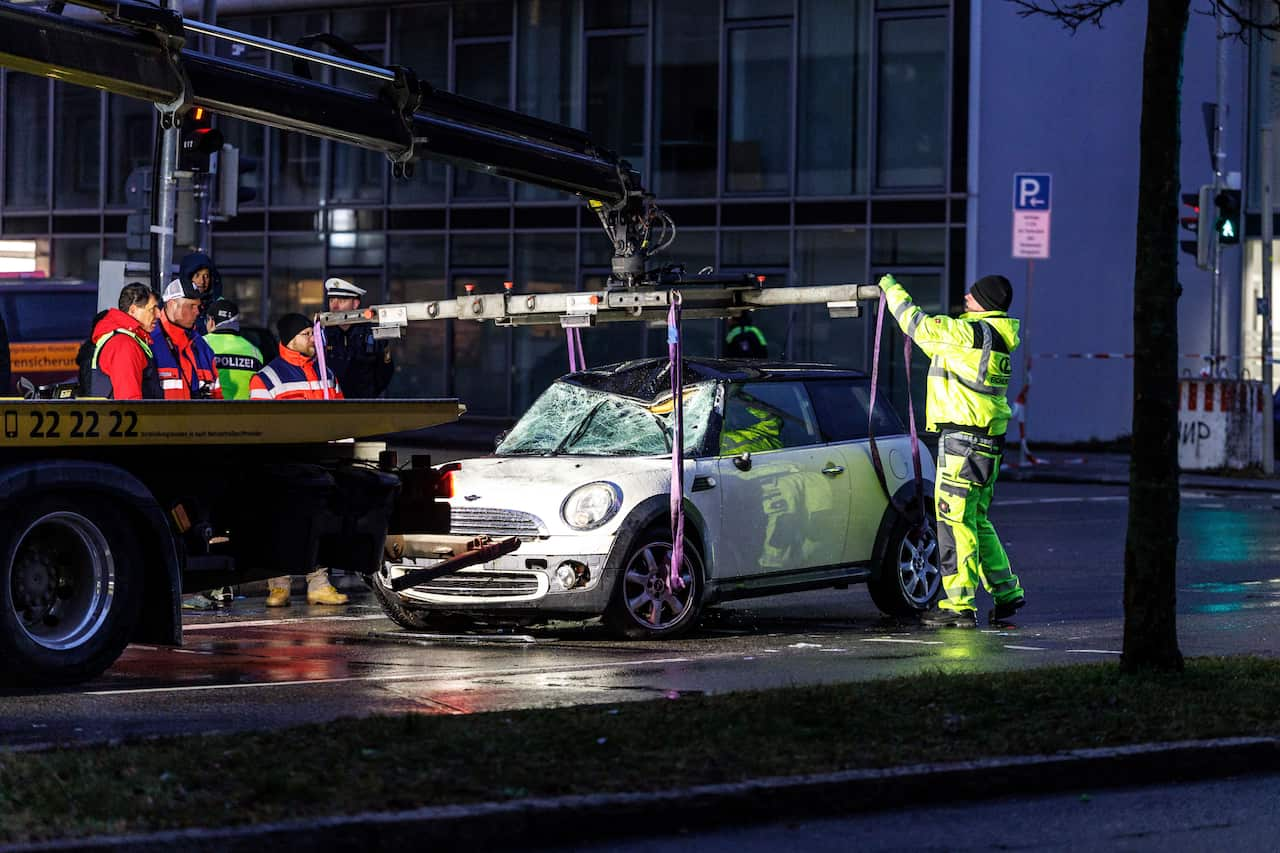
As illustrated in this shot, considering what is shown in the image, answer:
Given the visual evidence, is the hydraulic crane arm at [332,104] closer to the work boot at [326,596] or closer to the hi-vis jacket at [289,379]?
the hi-vis jacket at [289,379]

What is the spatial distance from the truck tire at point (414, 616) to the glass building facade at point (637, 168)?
17.1 metres

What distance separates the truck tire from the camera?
39.1 ft

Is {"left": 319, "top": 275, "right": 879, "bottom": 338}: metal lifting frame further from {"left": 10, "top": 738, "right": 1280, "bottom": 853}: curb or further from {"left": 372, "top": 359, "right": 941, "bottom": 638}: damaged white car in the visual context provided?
{"left": 10, "top": 738, "right": 1280, "bottom": 853}: curb

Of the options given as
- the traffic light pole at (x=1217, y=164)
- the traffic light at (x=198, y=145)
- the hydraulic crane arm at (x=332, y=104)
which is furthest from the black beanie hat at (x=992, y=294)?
the traffic light pole at (x=1217, y=164)

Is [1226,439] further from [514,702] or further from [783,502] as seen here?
[514,702]

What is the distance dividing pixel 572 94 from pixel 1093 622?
21.6 metres

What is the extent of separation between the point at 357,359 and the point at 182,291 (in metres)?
2.57

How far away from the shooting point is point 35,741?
25.1ft

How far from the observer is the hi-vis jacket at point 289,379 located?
13.6m

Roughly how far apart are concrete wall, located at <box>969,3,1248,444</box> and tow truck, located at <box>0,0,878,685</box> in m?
18.4

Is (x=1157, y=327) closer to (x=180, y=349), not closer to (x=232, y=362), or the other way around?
(x=180, y=349)

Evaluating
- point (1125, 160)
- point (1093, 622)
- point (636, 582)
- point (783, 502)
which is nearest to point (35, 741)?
point (636, 582)

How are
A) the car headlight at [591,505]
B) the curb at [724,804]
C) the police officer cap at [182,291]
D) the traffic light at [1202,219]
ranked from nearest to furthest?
the curb at [724,804]
the car headlight at [591,505]
the police officer cap at [182,291]
the traffic light at [1202,219]

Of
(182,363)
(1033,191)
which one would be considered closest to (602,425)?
(182,363)
